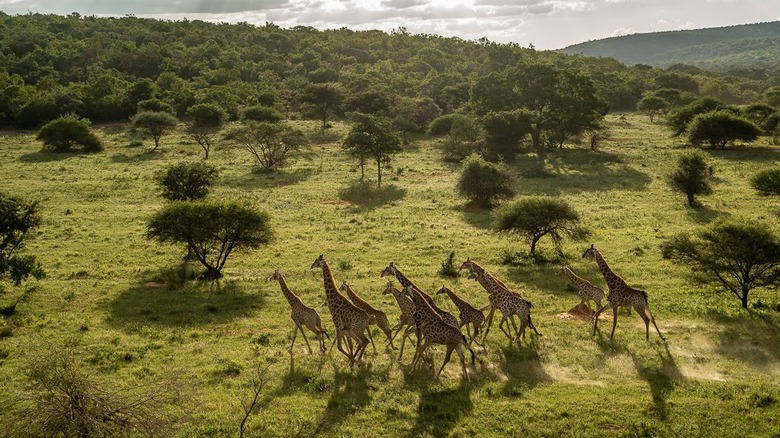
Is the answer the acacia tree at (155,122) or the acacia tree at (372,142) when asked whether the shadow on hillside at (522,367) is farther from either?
the acacia tree at (155,122)

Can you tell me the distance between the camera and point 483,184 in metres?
42.6

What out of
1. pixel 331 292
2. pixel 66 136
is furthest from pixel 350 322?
pixel 66 136

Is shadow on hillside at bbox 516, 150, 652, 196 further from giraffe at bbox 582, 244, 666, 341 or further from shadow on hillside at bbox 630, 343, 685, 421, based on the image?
shadow on hillside at bbox 630, 343, 685, 421

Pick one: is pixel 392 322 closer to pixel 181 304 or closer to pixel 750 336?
pixel 181 304

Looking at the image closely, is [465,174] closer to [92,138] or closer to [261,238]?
[261,238]

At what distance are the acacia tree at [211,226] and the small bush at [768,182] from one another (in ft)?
116

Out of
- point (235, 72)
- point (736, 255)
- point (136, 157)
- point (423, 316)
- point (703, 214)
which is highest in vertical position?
point (235, 72)

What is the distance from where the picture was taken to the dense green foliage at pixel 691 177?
4191cm

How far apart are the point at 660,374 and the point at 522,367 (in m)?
3.90

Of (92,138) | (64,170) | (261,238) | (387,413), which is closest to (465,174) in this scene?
A: (261,238)

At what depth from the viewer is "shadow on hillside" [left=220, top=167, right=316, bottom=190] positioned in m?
49.4

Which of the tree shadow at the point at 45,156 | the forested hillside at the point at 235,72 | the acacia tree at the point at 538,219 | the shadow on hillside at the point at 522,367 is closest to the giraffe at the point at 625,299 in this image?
the shadow on hillside at the point at 522,367

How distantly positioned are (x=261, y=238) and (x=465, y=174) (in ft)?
67.2

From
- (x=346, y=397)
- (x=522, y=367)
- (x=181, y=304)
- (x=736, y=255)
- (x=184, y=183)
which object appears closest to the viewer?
(x=346, y=397)
